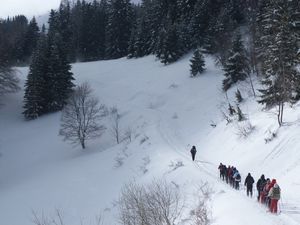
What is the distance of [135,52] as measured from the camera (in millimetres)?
77312

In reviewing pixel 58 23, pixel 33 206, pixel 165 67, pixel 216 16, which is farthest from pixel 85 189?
pixel 58 23

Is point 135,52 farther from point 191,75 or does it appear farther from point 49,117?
point 49,117

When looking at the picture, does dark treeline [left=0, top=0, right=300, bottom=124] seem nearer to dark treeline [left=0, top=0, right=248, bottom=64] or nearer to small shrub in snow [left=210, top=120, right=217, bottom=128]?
dark treeline [left=0, top=0, right=248, bottom=64]

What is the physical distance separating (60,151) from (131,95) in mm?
14782

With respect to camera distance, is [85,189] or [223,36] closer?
[85,189]

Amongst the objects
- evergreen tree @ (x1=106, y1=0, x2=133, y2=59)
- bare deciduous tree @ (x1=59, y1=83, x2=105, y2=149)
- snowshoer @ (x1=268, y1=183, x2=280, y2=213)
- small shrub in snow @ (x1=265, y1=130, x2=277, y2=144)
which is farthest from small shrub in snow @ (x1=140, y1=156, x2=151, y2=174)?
evergreen tree @ (x1=106, y1=0, x2=133, y2=59)

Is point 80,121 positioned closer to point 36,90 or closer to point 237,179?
point 36,90

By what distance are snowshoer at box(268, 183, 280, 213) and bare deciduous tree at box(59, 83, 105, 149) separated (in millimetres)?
31793

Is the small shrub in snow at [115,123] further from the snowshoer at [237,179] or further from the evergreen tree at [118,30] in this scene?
the evergreen tree at [118,30]

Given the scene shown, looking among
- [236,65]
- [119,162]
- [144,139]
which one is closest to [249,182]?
[119,162]

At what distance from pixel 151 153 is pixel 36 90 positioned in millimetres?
25090

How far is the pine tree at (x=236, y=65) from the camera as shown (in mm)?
50156

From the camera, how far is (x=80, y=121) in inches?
1976

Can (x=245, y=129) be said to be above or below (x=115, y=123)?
above
